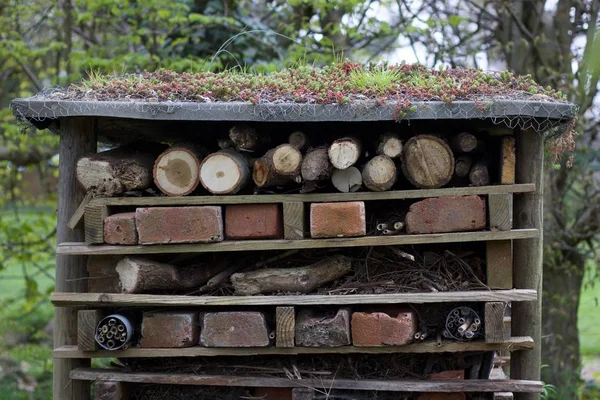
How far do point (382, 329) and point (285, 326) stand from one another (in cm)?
51

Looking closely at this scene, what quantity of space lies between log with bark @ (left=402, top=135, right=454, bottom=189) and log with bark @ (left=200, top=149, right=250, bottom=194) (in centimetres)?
87

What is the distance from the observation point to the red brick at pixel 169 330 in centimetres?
402

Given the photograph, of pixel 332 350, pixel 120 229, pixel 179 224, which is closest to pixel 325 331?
pixel 332 350

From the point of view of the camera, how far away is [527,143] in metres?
4.02

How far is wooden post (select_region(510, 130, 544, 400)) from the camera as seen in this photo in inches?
158

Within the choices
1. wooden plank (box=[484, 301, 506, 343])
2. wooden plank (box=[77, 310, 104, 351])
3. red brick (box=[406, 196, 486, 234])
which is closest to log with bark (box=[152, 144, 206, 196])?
wooden plank (box=[77, 310, 104, 351])

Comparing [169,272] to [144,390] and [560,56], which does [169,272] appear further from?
[560,56]

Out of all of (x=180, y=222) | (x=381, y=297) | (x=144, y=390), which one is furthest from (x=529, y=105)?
(x=144, y=390)

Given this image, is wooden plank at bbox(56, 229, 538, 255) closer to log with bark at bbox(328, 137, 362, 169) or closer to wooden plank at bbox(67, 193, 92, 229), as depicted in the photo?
wooden plank at bbox(67, 193, 92, 229)

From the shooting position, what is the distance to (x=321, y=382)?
13.3 feet

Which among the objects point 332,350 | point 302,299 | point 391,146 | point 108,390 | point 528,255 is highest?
point 391,146

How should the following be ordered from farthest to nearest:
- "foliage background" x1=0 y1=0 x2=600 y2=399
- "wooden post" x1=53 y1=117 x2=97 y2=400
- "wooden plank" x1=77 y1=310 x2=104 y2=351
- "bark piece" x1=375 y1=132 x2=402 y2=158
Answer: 1. "foliage background" x1=0 y1=0 x2=600 y2=399
2. "wooden post" x1=53 y1=117 x2=97 y2=400
3. "wooden plank" x1=77 y1=310 x2=104 y2=351
4. "bark piece" x1=375 y1=132 x2=402 y2=158

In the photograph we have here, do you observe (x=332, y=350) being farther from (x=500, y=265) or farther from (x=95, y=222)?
(x=95, y=222)

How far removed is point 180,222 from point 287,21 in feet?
18.9
